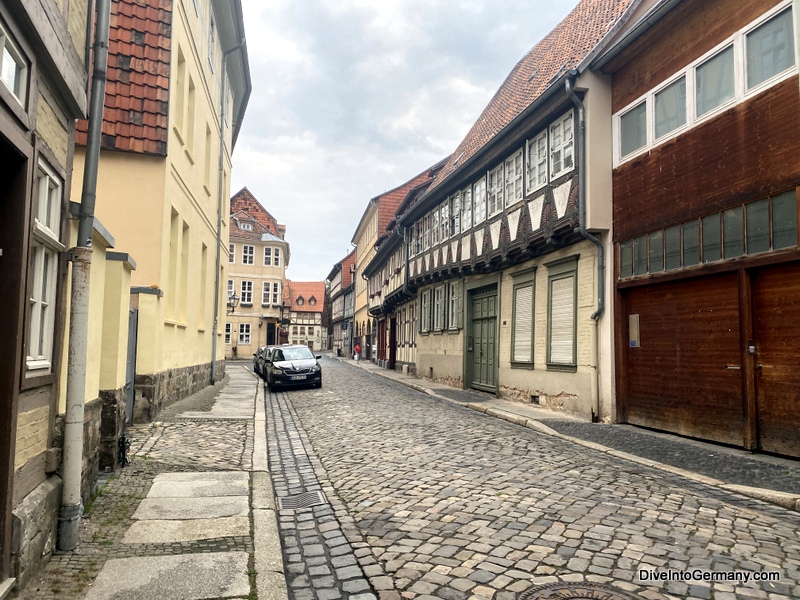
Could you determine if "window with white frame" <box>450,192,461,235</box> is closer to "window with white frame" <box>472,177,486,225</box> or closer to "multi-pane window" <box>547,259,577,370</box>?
"window with white frame" <box>472,177,486,225</box>

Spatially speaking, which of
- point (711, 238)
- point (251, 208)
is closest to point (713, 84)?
point (711, 238)

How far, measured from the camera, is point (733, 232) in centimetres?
861

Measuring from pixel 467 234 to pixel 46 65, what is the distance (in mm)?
15193

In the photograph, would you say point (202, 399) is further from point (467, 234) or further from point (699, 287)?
point (699, 287)

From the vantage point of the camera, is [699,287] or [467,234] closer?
[699,287]

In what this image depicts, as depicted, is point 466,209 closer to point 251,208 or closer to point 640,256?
point 640,256

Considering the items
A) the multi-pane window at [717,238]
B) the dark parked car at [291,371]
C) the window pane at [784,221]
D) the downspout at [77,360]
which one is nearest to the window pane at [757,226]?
the multi-pane window at [717,238]

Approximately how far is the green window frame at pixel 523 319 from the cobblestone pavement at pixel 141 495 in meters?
6.88

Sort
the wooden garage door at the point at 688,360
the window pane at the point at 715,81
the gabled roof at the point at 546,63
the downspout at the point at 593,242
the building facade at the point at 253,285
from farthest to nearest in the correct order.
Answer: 1. the building facade at the point at 253,285
2. the gabled roof at the point at 546,63
3. the downspout at the point at 593,242
4. the window pane at the point at 715,81
5. the wooden garage door at the point at 688,360

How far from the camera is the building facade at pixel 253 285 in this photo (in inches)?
2016

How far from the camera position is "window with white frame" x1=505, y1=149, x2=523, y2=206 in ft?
49.3

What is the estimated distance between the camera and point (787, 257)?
7.69m

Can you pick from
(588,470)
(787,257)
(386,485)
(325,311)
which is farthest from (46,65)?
(325,311)

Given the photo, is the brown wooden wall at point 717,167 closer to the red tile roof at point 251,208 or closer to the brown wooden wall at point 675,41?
the brown wooden wall at point 675,41
